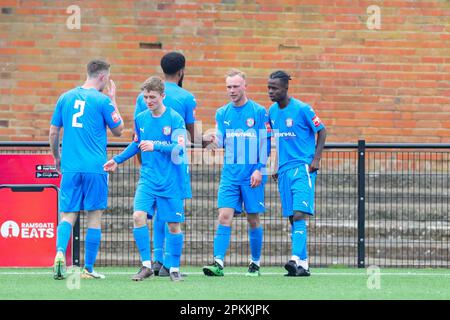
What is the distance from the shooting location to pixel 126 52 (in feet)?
52.5

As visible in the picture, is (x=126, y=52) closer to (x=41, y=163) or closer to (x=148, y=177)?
(x=41, y=163)

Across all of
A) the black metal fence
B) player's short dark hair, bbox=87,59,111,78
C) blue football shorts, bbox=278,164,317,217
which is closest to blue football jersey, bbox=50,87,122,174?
player's short dark hair, bbox=87,59,111,78

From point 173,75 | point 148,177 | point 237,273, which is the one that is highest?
point 173,75

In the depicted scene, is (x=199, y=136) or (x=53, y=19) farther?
(x=53, y=19)

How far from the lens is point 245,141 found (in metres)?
12.1

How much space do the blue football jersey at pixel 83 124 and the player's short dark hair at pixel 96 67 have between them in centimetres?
16

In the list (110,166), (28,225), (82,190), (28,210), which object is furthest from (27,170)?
(110,166)

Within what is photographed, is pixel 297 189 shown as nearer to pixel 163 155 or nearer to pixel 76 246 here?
pixel 163 155

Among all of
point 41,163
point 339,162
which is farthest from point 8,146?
point 339,162

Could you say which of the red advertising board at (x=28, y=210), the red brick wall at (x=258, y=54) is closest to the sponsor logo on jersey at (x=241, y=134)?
the red advertising board at (x=28, y=210)

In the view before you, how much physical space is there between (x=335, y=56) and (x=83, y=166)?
5651 millimetres

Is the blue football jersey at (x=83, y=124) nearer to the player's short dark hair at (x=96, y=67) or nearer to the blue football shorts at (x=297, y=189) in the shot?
the player's short dark hair at (x=96, y=67)

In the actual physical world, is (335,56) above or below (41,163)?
above

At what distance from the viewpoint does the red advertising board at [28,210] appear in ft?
43.7
